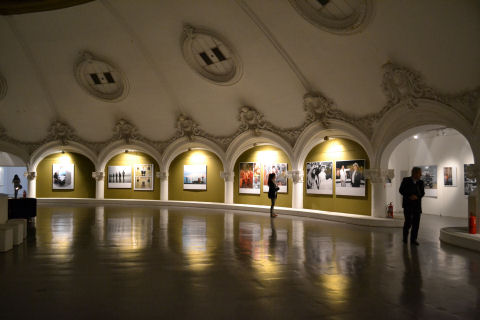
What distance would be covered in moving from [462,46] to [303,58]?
5.03 metres

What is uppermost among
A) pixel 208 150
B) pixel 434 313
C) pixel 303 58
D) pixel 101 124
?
pixel 303 58

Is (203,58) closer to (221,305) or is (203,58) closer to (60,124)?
(60,124)

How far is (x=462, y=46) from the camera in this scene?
8.87 m

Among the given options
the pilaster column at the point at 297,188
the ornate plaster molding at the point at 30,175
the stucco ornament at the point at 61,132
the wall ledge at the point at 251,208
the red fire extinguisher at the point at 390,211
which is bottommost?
the wall ledge at the point at 251,208

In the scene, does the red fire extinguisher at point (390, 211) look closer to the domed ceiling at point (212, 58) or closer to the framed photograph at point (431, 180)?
the domed ceiling at point (212, 58)

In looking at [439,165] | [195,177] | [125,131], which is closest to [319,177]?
[439,165]

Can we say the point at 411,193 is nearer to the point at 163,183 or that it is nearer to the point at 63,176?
the point at 163,183

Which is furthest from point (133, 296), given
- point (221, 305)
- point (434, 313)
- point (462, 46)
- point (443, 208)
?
point (443, 208)

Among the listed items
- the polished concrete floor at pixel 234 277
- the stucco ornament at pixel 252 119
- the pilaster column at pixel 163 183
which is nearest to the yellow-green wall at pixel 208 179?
the pilaster column at pixel 163 183

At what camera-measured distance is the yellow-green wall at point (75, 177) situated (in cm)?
2148

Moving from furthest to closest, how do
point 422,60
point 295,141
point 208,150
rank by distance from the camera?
1. point 208,150
2. point 295,141
3. point 422,60

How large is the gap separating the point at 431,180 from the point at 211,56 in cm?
1056

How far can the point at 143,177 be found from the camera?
21047 millimetres

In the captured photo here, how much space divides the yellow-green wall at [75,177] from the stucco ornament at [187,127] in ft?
21.8
